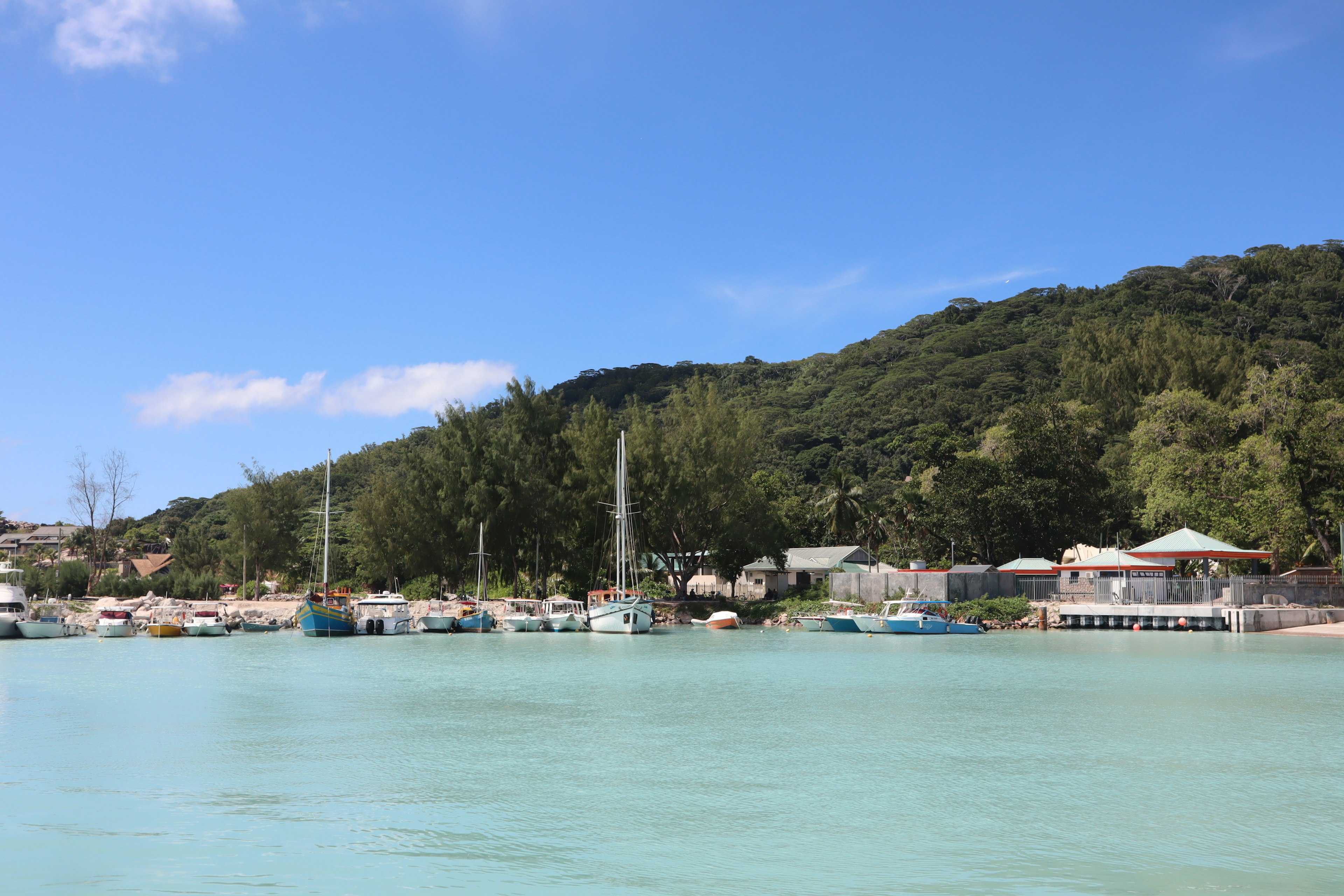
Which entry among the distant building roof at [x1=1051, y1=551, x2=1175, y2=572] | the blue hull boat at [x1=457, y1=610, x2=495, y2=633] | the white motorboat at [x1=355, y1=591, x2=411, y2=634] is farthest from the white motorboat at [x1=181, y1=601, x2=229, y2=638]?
the distant building roof at [x1=1051, y1=551, x2=1175, y2=572]

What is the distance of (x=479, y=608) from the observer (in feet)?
210

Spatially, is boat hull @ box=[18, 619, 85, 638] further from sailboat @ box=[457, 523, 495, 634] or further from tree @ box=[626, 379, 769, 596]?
tree @ box=[626, 379, 769, 596]

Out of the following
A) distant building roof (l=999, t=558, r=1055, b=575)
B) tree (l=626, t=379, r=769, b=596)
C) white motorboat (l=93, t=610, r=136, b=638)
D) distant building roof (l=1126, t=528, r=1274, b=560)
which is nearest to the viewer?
distant building roof (l=1126, t=528, r=1274, b=560)

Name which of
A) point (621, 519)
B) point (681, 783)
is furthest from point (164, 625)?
point (681, 783)

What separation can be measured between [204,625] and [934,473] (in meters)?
46.4

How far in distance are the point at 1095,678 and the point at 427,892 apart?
2678cm

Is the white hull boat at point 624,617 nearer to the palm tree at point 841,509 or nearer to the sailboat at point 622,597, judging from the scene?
the sailboat at point 622,597

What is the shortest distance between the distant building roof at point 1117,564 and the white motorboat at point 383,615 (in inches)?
1515

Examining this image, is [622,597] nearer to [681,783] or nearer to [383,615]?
[383,615]

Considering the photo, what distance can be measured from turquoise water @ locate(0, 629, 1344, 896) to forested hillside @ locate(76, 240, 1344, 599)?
75.8 ft

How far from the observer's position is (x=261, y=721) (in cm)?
2430

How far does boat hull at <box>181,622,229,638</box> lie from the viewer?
5819 centimetres

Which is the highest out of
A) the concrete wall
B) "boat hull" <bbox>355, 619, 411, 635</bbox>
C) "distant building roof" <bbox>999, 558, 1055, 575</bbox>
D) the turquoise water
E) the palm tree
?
the palm tree

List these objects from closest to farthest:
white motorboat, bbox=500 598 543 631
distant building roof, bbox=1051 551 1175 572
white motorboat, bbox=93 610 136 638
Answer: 1. distant building roof, bbox=1051 551 1175 572
2. white motorboat, bbox=93 610 136 638
3. white motorboat, bbox=500 598 543 631
